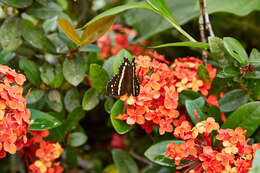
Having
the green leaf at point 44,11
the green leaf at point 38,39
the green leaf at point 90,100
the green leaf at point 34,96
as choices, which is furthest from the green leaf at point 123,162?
the green leaf at point 44,11

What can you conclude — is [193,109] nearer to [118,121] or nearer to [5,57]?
[118,121]

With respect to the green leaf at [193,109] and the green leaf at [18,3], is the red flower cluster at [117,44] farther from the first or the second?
the green leaf at [193,109]

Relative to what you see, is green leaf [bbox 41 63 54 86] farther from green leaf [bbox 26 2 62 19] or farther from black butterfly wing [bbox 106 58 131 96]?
black butterfly wing [bbox 106 58 131 96]

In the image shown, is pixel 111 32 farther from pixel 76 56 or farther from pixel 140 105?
pixel 140 105

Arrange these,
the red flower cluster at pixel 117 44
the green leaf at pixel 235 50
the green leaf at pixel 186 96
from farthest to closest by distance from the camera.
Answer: the red flower cluster at pixel 117 44 → the green leaf at pixel 186 96 → the green leaf at pixel 235 50

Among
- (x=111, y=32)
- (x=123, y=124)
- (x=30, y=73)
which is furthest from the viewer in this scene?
(x=111, y=32)

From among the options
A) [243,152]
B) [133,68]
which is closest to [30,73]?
[133,68]

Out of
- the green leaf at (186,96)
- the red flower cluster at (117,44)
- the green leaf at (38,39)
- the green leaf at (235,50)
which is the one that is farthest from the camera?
the red flower cluster at (117,44)
